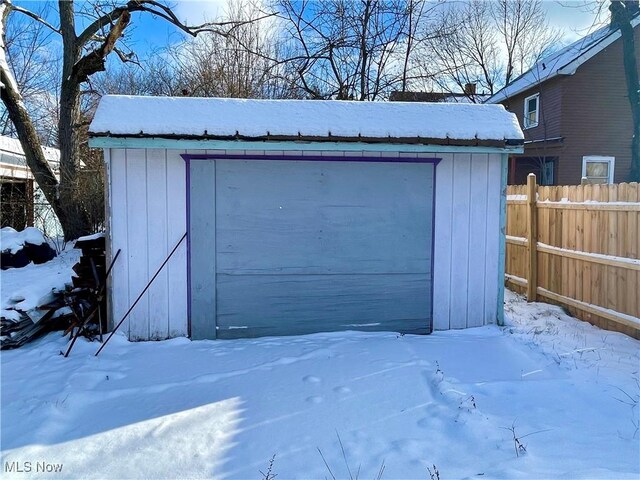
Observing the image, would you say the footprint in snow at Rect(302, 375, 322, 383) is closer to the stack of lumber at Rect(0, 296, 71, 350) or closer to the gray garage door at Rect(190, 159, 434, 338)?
the gray garage door at Rect(190, 159, 434, 338)

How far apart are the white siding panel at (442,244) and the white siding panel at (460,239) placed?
0.05 m

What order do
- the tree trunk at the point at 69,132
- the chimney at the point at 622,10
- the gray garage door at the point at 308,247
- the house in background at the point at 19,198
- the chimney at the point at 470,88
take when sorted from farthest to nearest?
the chimney at the point at 470,88 < the chimney at the point at 622,10 < the house in background at the point at 19,198 < the tree trunk at the point at 69,132 < the gray garage door at the point at 308,247

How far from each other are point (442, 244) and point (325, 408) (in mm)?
2780

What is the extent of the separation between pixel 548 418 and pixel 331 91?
13981 mm

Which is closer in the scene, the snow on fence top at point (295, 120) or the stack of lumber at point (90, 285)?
the snow on fence top at point (295, 120)

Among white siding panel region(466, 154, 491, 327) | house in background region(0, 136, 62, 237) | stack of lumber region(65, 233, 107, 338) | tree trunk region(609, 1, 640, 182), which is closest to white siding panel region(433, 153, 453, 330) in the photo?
white siding panel region(466, 154, 491, 327)

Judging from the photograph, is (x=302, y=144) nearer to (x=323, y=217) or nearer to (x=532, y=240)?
(x=323, y=217)

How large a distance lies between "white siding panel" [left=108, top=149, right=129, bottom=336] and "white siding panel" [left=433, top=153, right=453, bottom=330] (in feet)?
11.5

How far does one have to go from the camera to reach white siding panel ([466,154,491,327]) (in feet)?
18.4

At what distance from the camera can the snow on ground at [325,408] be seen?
283cm

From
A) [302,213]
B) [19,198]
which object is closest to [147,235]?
[302,213]

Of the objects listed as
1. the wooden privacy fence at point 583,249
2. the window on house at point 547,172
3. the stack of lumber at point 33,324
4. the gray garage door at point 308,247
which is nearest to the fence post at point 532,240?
the wooden privacy fence at point 583,249

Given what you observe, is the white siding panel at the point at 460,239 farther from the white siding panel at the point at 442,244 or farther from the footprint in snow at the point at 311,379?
the footprint in snow at the point at 311,379

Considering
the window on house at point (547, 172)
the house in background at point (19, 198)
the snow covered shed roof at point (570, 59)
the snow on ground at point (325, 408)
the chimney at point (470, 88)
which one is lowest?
the snow on ground at point (325, 408)
